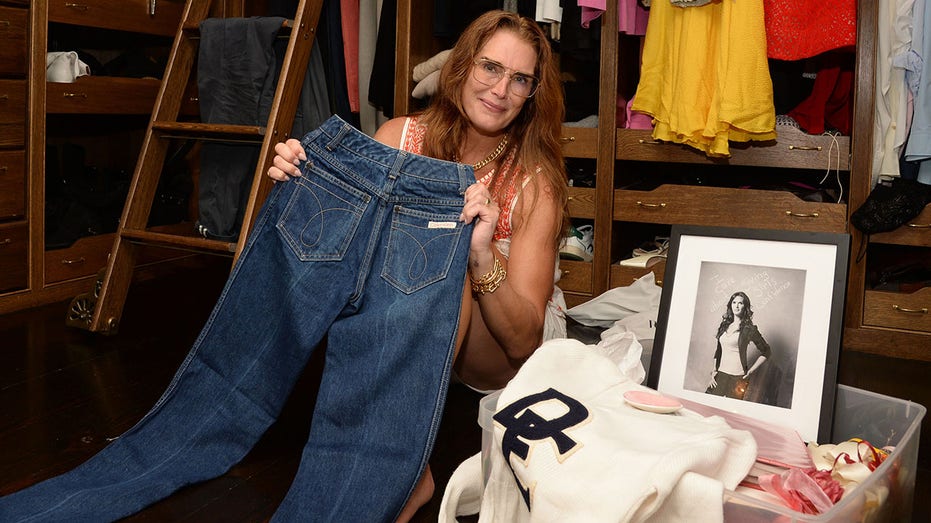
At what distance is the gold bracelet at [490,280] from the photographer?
164 cm

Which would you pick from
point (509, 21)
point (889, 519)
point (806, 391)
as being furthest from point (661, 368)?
point (509, 21)

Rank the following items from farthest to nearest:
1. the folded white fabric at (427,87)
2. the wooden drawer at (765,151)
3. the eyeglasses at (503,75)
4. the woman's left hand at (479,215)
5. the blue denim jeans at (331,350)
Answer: the folded white fabric at (427,87) < the wooden drawer at (765,151) < the eyeglasses at (503,75) < the woman's left hand at (479,215) < the blue denim jeans at (331,350)

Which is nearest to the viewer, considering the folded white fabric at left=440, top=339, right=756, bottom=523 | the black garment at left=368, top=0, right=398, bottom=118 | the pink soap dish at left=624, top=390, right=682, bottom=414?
the folded white fabric at left=440, top=339, right=756, bottom=523

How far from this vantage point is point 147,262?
11.8 feet

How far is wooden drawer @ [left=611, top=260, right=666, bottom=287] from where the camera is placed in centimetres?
304

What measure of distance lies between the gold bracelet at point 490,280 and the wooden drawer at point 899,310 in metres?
1.66

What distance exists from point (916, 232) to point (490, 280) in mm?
1722

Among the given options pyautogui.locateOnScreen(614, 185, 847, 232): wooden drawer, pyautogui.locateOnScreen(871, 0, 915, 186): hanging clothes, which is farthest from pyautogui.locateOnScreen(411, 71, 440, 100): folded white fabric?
pyautogui.locateOnScreen(871, 0, 915, 186): hanging clothes

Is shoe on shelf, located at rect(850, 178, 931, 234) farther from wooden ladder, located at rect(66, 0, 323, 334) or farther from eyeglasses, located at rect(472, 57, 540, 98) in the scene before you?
wooden ladder, located at rect(66, 0, 323, 334)

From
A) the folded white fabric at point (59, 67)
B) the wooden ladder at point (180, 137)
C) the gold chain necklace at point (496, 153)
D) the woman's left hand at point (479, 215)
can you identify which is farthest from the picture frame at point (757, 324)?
the folded white fabric at point (59, 67)

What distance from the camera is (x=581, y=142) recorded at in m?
3.12

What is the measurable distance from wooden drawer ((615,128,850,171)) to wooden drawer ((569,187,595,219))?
0.55 feet

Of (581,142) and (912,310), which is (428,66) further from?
(912,310)

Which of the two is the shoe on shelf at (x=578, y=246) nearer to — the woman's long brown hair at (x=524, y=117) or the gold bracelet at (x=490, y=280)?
the woman's long brown hair at (x=524, y=117)
